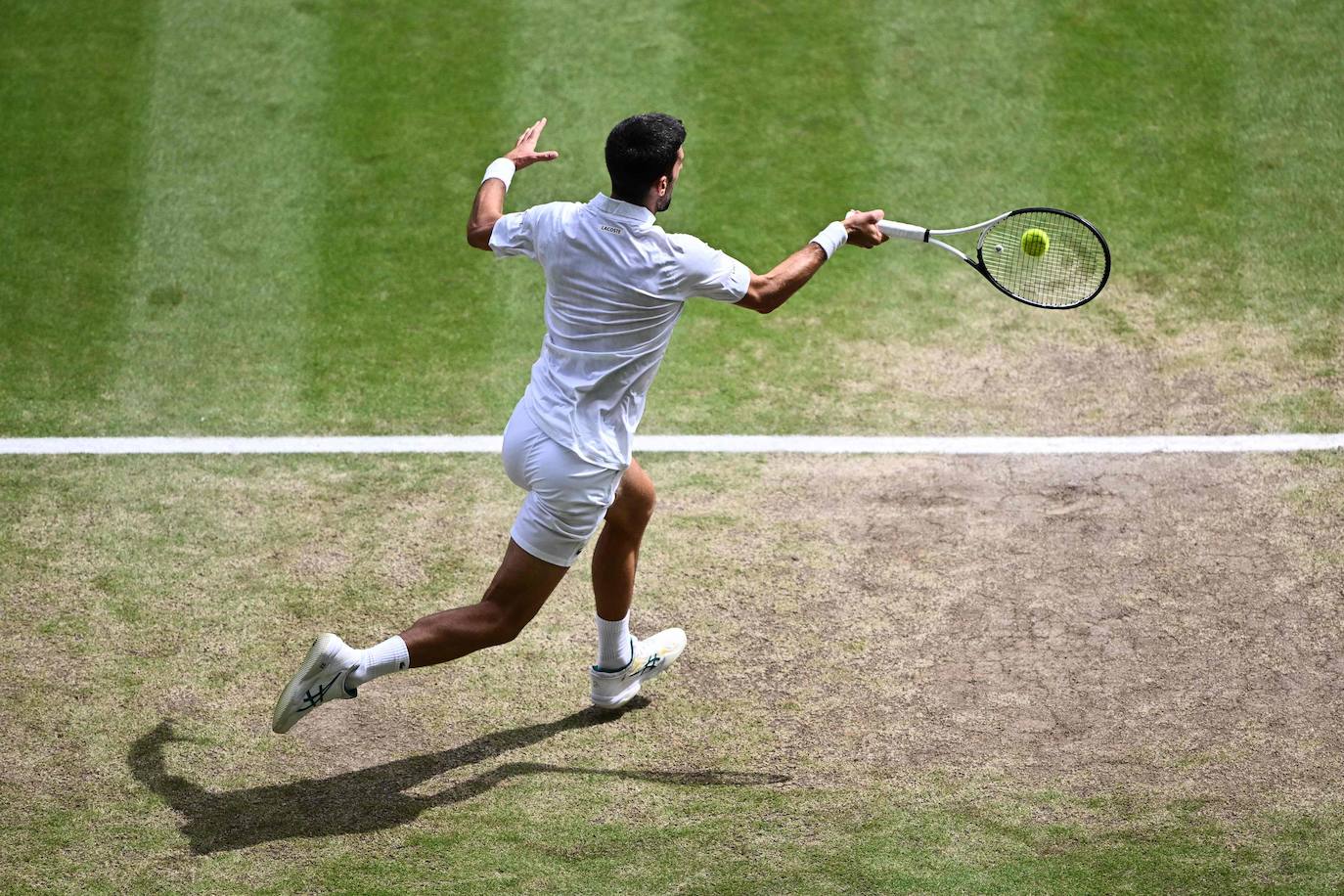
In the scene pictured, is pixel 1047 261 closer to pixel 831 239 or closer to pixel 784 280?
pixel 831 239

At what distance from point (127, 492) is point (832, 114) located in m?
4.81

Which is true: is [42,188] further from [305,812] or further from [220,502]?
[305,812]

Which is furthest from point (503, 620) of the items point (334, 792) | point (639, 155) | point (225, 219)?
point (225, 219)

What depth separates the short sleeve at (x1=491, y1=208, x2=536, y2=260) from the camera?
508 cm

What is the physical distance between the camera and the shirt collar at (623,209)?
4.93m

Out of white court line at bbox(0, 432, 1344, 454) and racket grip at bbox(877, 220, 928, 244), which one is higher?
racket grip at bbox(877, 220, 928, 244)

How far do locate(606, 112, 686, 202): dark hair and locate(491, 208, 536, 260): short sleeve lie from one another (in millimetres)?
348

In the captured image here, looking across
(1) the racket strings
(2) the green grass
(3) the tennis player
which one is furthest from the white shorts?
(2) the green grass

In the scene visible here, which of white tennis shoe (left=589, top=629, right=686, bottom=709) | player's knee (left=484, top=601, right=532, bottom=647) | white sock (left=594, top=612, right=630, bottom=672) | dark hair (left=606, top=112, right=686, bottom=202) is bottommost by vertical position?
white tennis shoe (left=589, top=629, right=686, bottom=709)

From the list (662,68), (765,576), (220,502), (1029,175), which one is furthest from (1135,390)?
(220,502)

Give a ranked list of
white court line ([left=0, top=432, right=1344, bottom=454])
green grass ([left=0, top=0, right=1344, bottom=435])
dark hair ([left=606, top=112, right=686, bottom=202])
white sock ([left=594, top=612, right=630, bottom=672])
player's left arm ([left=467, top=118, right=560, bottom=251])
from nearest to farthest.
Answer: dark hair ([left=606, top=112, right=686, bottom=202]) → player's left arm ([left=467, top=118, right=560, bottom=251]) → white sock ([left=594, top=612, right=630, bottom=672]) → white court line ([left=0, top=432, right=1344, bottom=454]) → green grass ([left=0, top=0, right=1344, bottom=435])

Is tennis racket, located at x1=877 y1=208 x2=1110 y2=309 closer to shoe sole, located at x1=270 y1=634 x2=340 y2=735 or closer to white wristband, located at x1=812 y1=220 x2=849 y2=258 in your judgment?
white wristband, located at x1=812 y1=220 x2=849 y2=258

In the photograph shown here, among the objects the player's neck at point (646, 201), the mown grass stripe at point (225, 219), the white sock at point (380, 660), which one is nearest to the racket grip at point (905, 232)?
the player's neck at point (646, 201)

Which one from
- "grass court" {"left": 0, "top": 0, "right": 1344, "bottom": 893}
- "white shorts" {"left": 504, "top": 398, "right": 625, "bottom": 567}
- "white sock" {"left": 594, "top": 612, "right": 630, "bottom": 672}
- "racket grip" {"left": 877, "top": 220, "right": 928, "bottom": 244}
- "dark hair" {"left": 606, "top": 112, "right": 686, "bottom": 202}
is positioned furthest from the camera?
"racket grip" {"left": 877, "top": 220, "right": 928, "bottom": 244}
